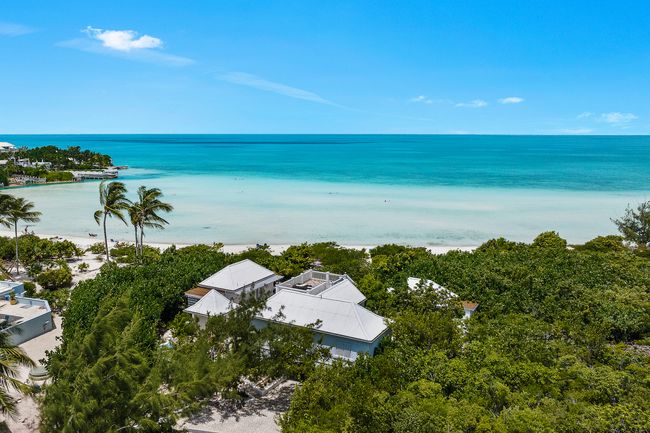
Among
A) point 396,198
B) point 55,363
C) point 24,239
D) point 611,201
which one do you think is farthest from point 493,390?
point 611,201

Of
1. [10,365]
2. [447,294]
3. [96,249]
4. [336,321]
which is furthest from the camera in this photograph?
[96,249]

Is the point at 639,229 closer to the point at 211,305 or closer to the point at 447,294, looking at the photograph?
the point at 447,294

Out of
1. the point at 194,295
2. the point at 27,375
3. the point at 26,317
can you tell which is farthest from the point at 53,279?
the point at 194,295

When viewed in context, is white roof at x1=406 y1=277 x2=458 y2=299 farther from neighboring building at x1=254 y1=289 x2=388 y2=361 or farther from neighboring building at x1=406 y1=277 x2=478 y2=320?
neighboring building at x1=254 y1=289 x2=388 y2=361

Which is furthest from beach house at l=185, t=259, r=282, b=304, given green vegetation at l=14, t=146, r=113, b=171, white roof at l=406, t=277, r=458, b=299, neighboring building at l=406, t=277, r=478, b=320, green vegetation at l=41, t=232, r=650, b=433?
green vegetation at l=14, t=146, r=113, b=171

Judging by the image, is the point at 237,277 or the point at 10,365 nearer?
the point at 10,365
